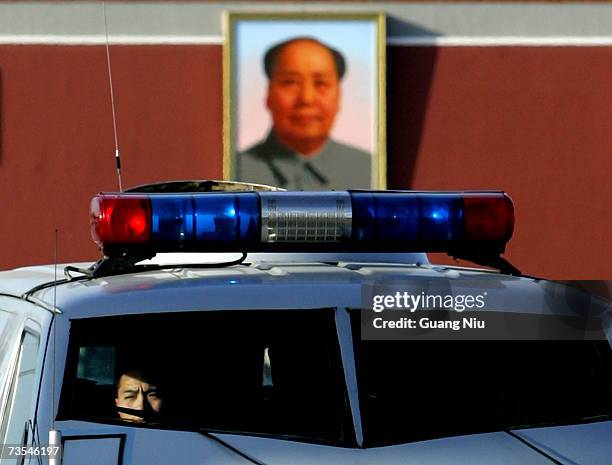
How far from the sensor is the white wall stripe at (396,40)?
1698 centimetres

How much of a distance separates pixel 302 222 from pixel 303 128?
13.6 meters

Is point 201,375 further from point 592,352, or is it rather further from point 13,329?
point 592,352

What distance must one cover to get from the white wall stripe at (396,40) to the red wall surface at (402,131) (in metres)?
0.07

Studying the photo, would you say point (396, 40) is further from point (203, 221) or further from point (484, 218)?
point (203, 221)

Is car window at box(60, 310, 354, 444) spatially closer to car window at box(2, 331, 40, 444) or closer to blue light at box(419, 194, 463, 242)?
car window at box(2, 331, 40, 444)

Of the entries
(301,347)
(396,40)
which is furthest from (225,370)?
(396,40)

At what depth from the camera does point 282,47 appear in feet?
55.4

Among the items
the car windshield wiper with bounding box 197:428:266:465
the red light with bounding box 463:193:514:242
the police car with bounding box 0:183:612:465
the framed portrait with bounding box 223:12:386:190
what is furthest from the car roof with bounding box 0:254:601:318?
the framed portrait with bounding box 223:12:386:190

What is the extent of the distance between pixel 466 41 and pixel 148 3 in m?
3.53

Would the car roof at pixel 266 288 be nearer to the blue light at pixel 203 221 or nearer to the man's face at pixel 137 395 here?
the blue light at pixel 203 221

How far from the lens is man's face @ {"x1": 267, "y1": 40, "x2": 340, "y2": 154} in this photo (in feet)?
55.6

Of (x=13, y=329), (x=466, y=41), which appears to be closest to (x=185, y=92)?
(x=466, y=41)

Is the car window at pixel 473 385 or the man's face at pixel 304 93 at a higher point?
the man's face at pixel 304 93

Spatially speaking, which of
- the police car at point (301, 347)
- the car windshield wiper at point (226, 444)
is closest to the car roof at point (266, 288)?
the police car at point (301, 347)
